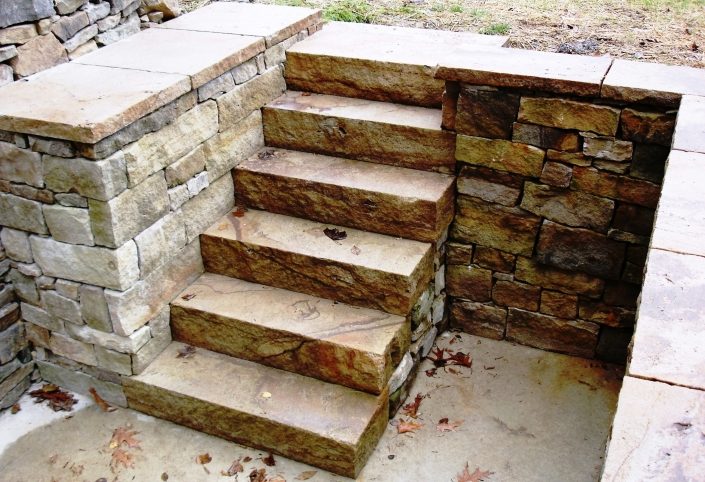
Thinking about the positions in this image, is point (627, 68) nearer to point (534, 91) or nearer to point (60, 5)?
point (534, 91)

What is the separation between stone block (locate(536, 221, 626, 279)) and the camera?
366 centimetres

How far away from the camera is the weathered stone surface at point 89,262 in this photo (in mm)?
3145

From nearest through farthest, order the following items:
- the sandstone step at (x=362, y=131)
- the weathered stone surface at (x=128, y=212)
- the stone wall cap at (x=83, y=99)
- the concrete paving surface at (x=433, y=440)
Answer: the stone wall cap at (x=83, y=99) < the weathered stone surface at (x=128, y=212) < the concrete paving surface at (x=433, y=440) < the sandstone step at (x=362, y=131)

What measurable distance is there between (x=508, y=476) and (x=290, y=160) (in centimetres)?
211

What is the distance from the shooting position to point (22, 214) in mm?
3217

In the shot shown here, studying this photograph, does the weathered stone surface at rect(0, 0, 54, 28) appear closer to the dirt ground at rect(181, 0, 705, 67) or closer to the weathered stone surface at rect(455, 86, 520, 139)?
the dirt ground at rect(181, 0, 705, 67)

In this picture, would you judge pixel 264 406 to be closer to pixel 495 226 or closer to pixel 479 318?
pixel 479 318

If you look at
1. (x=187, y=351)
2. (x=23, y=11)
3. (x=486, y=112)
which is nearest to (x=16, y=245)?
(x=187, y=351)

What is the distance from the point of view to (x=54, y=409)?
3.61m

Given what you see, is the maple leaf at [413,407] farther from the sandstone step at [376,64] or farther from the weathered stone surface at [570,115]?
the sandstone step at [376,64]

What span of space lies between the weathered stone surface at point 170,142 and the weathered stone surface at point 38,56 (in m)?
0.92

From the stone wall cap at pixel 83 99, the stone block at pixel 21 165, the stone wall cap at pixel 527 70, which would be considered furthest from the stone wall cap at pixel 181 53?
the stone wall cap at pixel 527 70

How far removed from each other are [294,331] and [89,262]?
1.03 metres

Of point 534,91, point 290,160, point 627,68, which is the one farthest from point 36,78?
point 627,68
